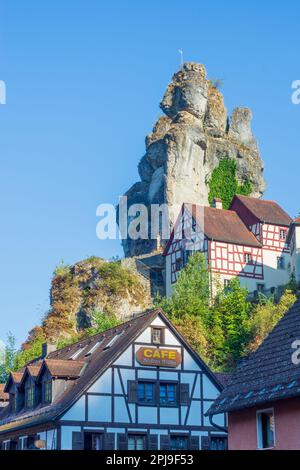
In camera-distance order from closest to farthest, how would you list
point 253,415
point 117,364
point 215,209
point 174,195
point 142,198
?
point 253,415 → point 117,364 → point 215,209 → point 174,195 → point 142,198

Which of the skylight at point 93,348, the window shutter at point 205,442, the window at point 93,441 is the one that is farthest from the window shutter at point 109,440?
the skylight at point 93,348

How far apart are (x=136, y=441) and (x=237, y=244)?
33.7 meters

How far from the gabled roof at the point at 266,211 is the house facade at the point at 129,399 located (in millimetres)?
34939

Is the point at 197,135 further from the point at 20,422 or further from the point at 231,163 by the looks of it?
the point at 20,422

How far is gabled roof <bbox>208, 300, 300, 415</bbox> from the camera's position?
2172cm

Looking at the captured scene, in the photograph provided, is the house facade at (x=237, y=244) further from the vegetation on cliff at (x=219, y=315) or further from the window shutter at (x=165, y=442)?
the window shutter at (x=165, y=442)

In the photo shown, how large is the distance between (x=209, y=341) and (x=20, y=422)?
21653 mm

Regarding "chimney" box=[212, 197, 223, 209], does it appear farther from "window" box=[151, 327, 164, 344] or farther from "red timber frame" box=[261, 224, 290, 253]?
"window" box=[151, 327, 164, 344]

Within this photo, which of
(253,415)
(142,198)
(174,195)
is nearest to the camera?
(253,415)

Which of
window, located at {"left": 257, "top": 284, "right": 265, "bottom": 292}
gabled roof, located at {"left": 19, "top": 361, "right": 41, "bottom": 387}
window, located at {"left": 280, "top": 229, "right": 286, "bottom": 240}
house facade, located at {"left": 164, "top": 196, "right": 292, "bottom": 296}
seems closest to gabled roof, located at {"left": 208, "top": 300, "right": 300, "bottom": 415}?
gabled roof, located at {"left": 19, "top": 361, "right": 41, "bottom": 387}

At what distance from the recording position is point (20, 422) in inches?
1442

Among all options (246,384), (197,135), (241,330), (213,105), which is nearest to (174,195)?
(197,135)

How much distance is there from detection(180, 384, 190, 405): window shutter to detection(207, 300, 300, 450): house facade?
11.5 m

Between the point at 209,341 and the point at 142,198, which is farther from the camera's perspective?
the point at 142,198
